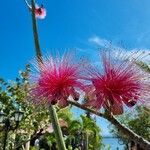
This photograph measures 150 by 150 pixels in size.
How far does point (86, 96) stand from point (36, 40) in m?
0.96

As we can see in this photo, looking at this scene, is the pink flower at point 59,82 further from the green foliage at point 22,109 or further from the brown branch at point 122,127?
the green foliage at point 22,109

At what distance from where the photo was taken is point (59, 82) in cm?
235

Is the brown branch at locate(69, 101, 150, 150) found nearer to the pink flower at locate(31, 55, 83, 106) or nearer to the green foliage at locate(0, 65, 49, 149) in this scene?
the pink flower at locate(31, 55, 83, 106)

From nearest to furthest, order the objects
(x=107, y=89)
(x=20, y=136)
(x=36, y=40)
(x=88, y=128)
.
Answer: (x=107, y=89), (x=36, y=40), (x=20, y=136), (x=88, y=128)

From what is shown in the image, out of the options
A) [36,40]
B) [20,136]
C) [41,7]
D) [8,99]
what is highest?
[8,99]

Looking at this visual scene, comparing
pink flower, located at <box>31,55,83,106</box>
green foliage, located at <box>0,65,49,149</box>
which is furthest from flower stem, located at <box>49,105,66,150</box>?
green foliage, located at <box>0,65,49,149</box>

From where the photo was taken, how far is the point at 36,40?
314cm

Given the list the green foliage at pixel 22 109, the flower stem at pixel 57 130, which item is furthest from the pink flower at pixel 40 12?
the green foliage at pixel 22 109

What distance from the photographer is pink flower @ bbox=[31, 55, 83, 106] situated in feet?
7.61

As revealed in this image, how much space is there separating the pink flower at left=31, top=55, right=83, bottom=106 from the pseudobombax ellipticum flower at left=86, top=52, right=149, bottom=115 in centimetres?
9

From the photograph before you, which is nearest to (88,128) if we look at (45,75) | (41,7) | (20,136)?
(20,136)

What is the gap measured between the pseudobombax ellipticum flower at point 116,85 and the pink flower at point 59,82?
0.09 m

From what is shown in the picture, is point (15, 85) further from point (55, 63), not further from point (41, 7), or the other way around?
point (55, 63)

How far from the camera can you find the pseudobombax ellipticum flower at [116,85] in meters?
2.24
